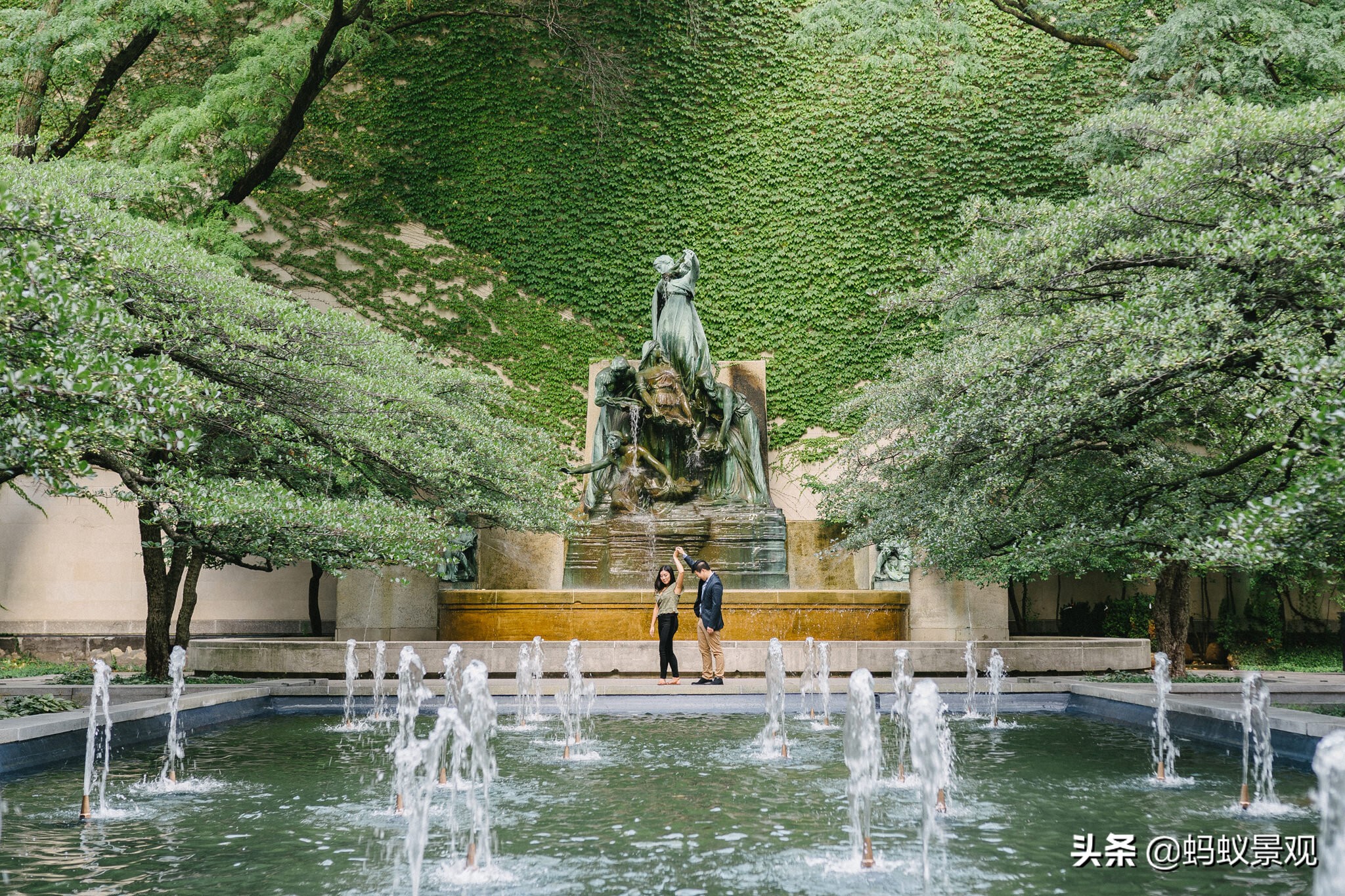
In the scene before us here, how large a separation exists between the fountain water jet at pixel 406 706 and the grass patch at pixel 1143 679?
7.04 m

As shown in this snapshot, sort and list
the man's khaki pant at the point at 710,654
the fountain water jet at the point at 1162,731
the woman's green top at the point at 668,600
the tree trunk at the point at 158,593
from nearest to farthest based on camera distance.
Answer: the fountain water jet at the point at 1162,731 < the woman's green top at the point at 668,600 < the man's khaki pant at the point at 710,654 < the tree trunk at the point at 158,593

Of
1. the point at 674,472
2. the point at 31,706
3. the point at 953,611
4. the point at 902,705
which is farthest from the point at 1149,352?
the point at 674,472

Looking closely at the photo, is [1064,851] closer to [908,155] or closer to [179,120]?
[179,120]

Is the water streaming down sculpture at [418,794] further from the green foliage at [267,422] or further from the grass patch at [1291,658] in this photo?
the grass patch at [1291,658]

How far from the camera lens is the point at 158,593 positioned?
34.7ft

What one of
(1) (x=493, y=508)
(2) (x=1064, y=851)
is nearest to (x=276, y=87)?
(1) (x=493, y=508)

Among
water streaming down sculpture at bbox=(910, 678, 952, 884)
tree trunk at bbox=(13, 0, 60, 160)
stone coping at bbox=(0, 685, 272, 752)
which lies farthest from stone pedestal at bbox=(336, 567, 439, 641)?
water streaming down sculpture at bbox=(910, 678, 952, 884)

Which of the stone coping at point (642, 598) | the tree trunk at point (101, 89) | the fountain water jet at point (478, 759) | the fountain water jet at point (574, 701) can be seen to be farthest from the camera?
the tree trunk at point (101, 89)

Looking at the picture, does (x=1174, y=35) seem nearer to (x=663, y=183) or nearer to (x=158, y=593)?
(x=663, y=183)

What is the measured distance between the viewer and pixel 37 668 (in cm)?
1412

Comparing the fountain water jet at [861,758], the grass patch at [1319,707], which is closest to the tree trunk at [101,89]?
the fountain water jet at [861,758]

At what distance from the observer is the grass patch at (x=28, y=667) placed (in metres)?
13.3

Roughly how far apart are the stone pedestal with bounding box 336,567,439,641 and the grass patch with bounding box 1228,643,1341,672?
39.8 feet

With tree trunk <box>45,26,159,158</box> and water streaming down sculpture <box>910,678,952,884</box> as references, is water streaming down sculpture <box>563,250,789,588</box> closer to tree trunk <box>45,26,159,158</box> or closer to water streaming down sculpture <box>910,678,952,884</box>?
tree trunk <box>45,26,159,158</box>
